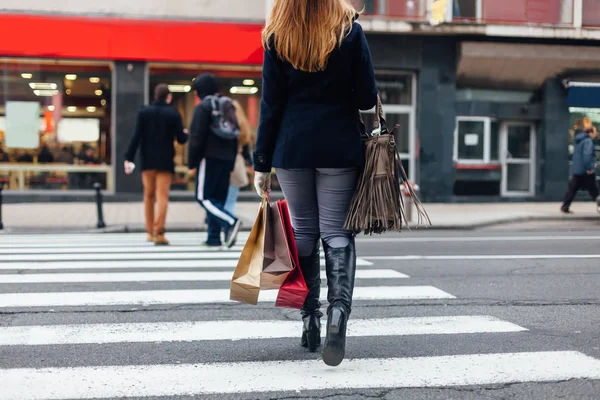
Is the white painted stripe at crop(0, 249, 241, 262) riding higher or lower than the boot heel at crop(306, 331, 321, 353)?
lower

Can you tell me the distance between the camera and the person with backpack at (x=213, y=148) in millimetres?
9234

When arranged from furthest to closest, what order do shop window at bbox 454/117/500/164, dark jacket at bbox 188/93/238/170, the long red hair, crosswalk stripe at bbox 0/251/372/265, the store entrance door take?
the store entrance door < shop window at bbox 454/117/500/164 < dark jacket at bbox 188/93/238/170 < crosswalk stripe at bbox 0/251/372/265 < the long red hair

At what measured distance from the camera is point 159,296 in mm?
6281

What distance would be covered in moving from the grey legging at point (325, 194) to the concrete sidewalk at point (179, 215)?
949 cm

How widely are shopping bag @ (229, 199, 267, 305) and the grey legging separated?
0.62 feet

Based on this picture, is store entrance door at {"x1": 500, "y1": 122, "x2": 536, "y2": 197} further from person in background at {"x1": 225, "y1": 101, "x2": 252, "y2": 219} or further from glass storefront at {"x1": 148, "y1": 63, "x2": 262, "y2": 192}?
person in background at {"x1": 225, "y1": 101, "x2": 252, "y2": 219}

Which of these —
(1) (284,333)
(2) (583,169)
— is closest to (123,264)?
(1) (284,333)

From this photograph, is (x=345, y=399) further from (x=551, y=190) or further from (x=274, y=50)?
(x=551, y=190)

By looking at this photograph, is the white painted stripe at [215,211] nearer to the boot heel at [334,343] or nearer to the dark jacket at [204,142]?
the dark jacket at [204,142]

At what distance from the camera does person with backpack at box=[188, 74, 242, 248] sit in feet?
30.3

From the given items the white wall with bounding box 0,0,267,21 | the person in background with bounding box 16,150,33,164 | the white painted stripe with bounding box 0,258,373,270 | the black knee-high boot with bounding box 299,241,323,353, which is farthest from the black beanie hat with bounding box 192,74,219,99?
the person in background with bounding box 16,150,33,164

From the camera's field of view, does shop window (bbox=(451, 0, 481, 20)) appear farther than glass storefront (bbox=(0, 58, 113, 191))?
Yes

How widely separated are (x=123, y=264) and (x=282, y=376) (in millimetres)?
4783

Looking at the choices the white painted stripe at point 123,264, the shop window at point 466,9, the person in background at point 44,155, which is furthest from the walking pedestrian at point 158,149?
the shop window at point 466,9
